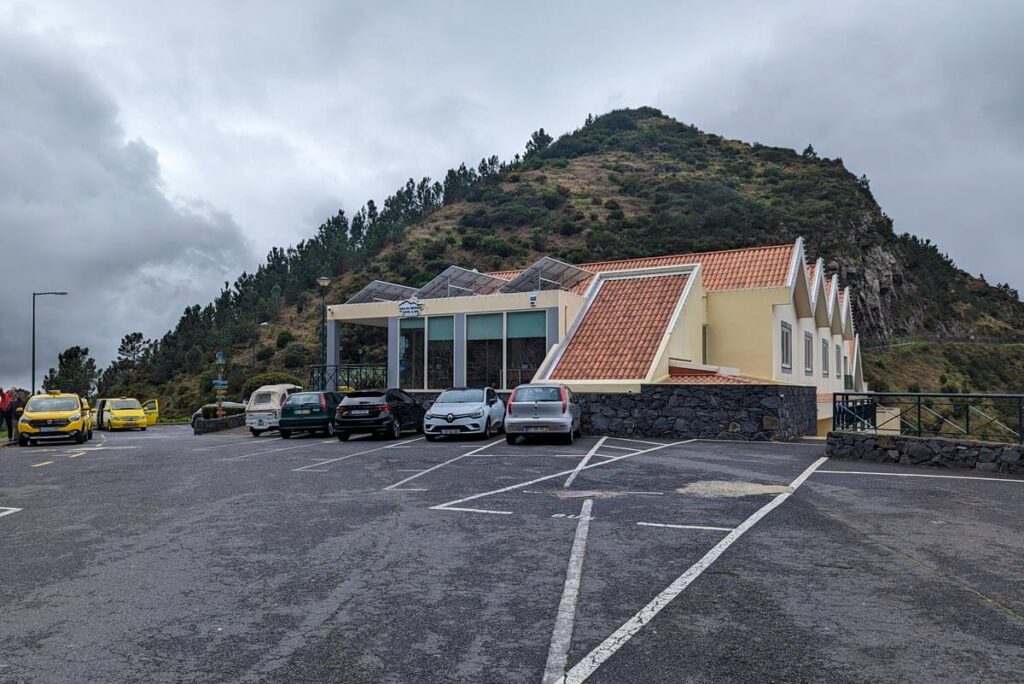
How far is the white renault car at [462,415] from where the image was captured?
19.1 metres

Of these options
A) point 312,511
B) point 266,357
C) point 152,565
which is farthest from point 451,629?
point 266,357

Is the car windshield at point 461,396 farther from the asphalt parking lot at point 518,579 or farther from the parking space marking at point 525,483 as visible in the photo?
the asphalt parking lot at point 518,579

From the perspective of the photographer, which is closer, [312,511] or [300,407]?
[312,511]

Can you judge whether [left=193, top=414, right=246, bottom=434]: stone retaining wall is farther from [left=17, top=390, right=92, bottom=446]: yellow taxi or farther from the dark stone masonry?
the dark stone masonry

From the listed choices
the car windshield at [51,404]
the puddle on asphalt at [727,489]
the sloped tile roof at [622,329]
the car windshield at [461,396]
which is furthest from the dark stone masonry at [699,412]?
the car windshield at [51,404]

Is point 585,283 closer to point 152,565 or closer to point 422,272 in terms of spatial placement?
point 152,565

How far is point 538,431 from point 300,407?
370 inches

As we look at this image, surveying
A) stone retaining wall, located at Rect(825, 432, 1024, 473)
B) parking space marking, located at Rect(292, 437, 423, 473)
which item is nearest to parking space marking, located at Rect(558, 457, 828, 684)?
stone retaining wall, located at Rect(825, 432, 1024, 473)

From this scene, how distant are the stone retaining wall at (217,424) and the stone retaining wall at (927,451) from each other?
23.2 m

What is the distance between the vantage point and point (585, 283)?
29.2 m

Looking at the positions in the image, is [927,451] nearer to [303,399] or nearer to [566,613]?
[566,613]

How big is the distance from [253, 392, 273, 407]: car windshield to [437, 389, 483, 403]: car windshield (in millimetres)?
9129

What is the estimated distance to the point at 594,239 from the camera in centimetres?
7600

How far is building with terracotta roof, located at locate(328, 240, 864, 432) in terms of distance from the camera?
74.6 feet
